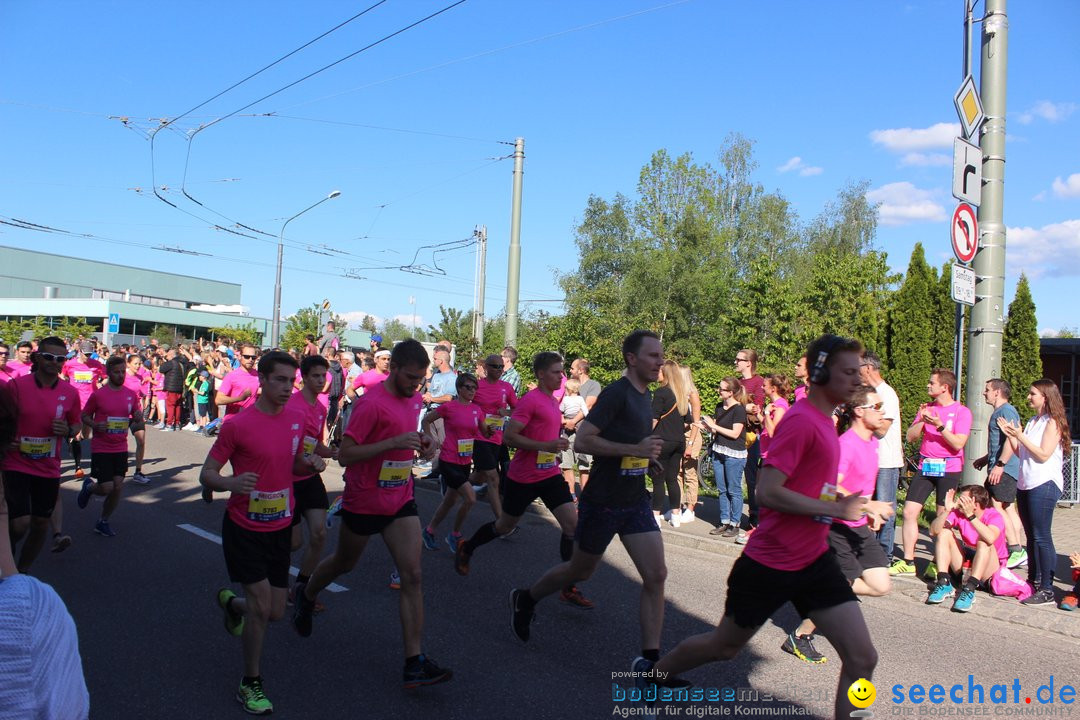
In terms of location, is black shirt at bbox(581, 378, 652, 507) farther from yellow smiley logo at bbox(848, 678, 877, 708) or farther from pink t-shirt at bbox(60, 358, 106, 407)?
pink t-shirt at bbox(60, 358, 106, 407)

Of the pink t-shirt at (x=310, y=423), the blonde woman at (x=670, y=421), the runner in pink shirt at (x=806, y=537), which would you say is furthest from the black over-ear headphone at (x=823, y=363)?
the blonde woman at (x=670, y=421)

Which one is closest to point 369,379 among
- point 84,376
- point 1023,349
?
point 84,376

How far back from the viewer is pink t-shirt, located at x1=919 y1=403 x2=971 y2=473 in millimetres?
7312

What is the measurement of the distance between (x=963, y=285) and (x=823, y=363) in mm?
4519

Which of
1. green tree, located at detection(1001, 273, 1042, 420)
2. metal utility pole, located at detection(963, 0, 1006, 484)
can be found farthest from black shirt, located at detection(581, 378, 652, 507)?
green tree, located at detection(1001, 273, 1042, 420)

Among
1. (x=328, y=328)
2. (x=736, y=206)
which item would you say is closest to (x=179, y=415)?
(x=328, y=328)

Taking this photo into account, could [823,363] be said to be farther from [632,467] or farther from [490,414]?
[490,414]

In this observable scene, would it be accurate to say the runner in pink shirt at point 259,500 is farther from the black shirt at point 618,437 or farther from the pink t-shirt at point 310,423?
the black shirt at point 618,437

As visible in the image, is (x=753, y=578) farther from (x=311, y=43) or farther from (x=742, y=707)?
(x=311, y=43)

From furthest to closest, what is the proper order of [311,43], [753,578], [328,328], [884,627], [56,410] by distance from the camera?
1. [328,328]
2. [311,43]
3. [56,410]
4. [884,627]
5. [753,578]

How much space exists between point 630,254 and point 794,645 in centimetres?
3659

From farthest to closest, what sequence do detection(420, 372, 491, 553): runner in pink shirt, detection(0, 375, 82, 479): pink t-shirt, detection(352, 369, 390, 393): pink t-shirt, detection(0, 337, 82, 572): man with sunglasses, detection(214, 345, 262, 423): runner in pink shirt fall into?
1. detection(352, 369, 390, 393): pink t-shirt
2. detection(214, 345, 262, 423): runner in pink shirt
3. detection(420, 372, 491, 553): runner in pink shirt
4. detection(0, 375, 82, 479): pink t-shirt
5. detection(0, 337, 82, 572): man with sunglasses

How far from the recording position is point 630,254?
4088 centimetres

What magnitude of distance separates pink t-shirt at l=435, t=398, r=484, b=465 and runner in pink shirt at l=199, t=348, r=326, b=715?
3.32 m
